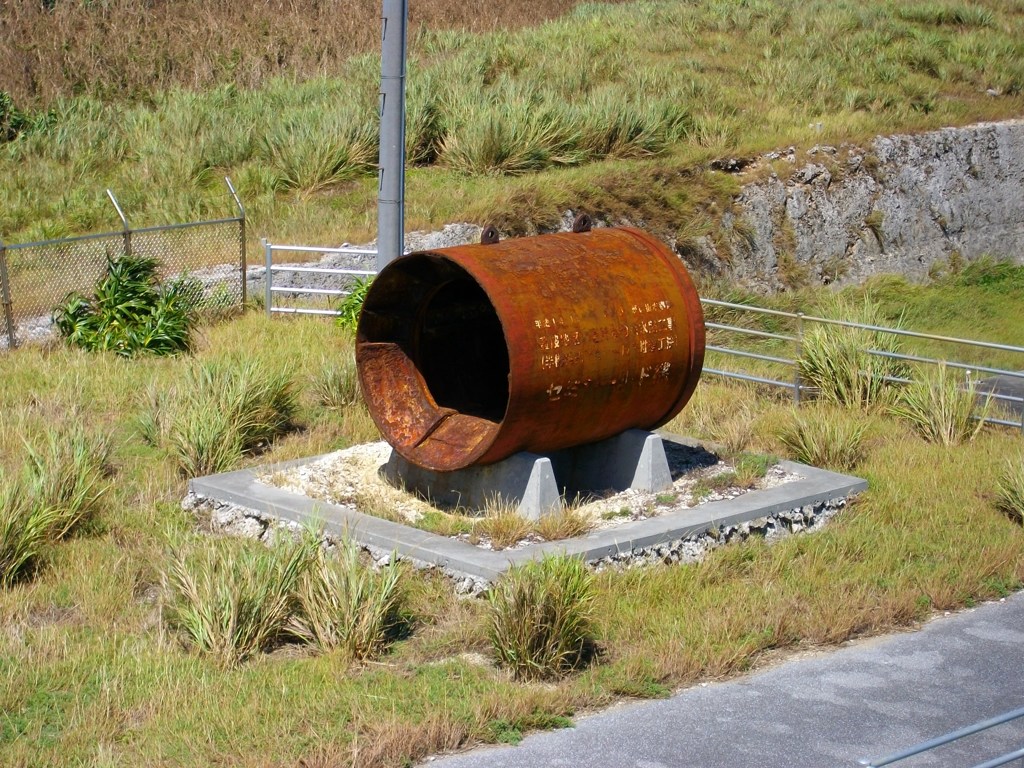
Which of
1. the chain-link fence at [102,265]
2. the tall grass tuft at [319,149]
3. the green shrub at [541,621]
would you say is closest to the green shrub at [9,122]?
the tall grass tuft at [319,149]

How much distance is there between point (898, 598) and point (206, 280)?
1023cm

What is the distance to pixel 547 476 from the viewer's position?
28.0 ft

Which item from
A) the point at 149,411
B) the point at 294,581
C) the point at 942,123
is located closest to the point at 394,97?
the point at 149,411

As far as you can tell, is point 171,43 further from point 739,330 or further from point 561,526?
point 561,526

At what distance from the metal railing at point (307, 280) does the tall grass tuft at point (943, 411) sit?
20.8ft

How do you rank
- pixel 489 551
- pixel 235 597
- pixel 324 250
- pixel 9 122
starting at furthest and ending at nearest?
1. pixel 9 122
2. pixel 324 250
3. pixel 489 551
4. pixel 235 597

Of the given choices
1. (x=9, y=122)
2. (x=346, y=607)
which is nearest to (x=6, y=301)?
(x=346, y=607)

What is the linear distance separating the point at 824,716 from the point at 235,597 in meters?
3.14

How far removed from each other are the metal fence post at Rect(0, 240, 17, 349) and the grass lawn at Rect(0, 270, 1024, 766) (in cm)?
233

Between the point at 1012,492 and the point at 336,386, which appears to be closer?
the point at 1012,492

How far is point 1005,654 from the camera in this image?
7281mm

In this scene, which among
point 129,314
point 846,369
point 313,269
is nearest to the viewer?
point 846,369

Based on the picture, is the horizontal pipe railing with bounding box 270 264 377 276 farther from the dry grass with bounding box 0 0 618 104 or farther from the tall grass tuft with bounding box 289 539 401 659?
the dry grass with bounding box 0 0 618 104

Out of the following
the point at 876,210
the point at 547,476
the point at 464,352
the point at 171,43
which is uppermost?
the point at 171,43
